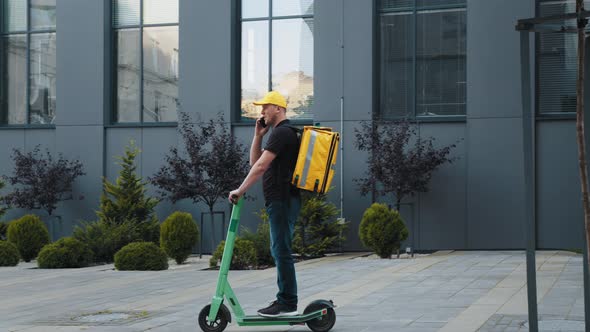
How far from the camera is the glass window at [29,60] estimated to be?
22.3 metres

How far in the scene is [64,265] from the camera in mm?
16938

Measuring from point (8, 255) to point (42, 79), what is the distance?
608 centimetres

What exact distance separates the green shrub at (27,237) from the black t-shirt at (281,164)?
1199 centimetres

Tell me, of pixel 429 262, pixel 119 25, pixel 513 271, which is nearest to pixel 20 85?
pixel 119 25

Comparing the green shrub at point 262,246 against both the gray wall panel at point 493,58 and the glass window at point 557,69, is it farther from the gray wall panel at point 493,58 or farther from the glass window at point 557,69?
the glass window at point 557,69

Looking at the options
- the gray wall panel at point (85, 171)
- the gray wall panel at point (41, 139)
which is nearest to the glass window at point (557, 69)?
the gray wall panel at point (85, 171)

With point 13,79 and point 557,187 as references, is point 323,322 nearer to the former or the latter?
point 557,187

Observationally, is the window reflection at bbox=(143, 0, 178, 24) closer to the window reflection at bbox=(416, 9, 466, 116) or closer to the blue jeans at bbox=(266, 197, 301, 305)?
the window reflection at bbox=(416, 9, 466, 116)

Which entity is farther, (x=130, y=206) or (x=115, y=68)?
(x=115, y=68)

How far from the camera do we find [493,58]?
18.8 meters

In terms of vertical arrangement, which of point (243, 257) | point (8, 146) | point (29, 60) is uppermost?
point (29, 60)

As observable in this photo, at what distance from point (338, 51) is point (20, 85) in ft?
25.8

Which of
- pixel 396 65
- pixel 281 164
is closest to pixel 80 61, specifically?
pixel 396 65

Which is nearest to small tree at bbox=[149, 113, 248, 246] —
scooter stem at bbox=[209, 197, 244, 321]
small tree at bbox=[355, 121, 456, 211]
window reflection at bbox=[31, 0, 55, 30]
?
small tree at bbox=[355, 121, 456, 211]
